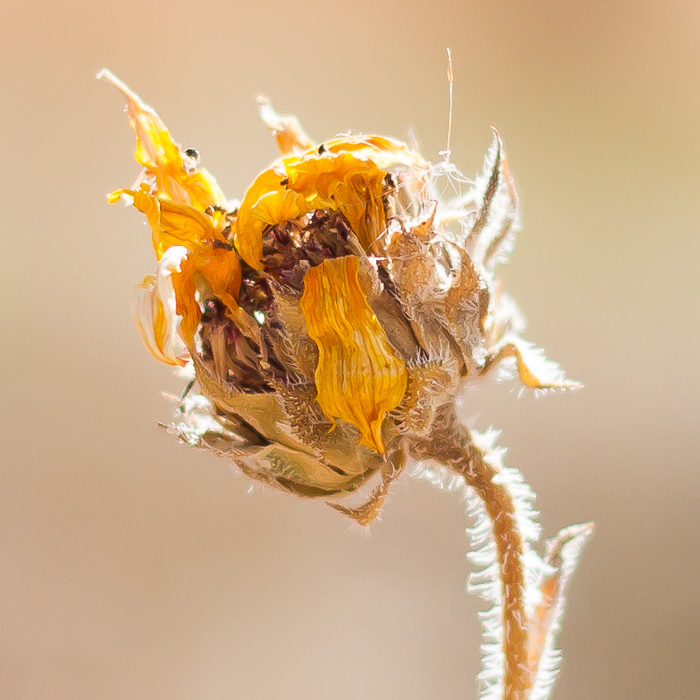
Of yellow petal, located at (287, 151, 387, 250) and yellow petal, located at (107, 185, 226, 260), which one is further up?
yellow petal, located at (287, 151, 387, 250)

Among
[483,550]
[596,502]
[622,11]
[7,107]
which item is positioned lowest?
[483,550]

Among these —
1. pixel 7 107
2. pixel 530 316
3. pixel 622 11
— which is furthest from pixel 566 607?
pixel 7 107

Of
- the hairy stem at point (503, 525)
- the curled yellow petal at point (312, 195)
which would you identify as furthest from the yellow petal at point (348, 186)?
the hairy stem at point (503, 525)

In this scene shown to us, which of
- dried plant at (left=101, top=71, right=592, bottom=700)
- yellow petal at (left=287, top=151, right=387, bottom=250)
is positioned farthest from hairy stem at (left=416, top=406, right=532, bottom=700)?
yellow petal at (left=287, top=151, right=387, bottom=250)

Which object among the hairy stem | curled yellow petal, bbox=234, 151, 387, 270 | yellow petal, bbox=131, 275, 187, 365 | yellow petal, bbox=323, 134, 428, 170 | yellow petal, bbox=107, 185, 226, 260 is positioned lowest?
the hairy stem

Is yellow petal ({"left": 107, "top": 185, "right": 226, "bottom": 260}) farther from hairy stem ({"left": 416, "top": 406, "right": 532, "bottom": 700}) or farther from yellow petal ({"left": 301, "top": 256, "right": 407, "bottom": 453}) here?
hairy stem ({"left": 416, "top": 406, "right": 532, "bottom": 700})

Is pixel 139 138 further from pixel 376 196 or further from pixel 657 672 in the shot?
pixel 657 672

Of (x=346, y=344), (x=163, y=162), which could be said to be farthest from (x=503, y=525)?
(x=163, y=162)
